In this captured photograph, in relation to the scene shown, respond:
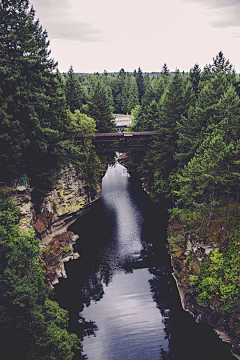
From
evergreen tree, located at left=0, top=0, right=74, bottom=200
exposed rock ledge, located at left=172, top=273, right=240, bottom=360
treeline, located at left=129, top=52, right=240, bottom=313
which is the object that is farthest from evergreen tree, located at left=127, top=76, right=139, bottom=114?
exposed rock ledge, located at left=172, top=273, right=240, bottom=360

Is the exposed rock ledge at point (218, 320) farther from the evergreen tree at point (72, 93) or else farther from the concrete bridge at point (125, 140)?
the evergreen tree at point (72, 93)

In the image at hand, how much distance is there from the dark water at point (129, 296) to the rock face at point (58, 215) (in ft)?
4.83

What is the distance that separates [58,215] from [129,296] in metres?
16.2

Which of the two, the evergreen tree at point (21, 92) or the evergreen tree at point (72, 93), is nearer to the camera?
the evergreen tree at point (21, 92)

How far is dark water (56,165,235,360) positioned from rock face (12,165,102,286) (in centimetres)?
147

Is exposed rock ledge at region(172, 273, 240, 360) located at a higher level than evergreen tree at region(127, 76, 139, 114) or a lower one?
lower

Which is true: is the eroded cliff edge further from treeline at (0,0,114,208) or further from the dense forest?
treeline at (0,0,114,208)

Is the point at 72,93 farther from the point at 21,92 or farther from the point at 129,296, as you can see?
the point at 129,296

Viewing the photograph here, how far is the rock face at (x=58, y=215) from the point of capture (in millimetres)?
31703

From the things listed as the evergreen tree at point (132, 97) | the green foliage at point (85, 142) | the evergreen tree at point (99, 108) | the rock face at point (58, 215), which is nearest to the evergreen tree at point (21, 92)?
the rock face at point (58, 215)

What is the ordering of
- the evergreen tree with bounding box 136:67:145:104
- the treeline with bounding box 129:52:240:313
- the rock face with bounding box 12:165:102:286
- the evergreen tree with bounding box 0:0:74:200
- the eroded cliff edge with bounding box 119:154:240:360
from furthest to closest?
1. the evergreen tree with bounding box 136:67:145:104
2. the rock face with bounding box 12:165:102:286
3. the evergreen tree with bounding box 0:0:74:200
4. the treeline with bounding box 129:52:240:313
5. the eroded cliff edge with bounding box 119:154:240:360

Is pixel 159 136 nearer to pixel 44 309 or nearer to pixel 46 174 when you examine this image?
pixel 46 174

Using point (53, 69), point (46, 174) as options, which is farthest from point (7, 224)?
point (53, 69)

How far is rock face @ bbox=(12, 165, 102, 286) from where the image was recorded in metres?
31.7
